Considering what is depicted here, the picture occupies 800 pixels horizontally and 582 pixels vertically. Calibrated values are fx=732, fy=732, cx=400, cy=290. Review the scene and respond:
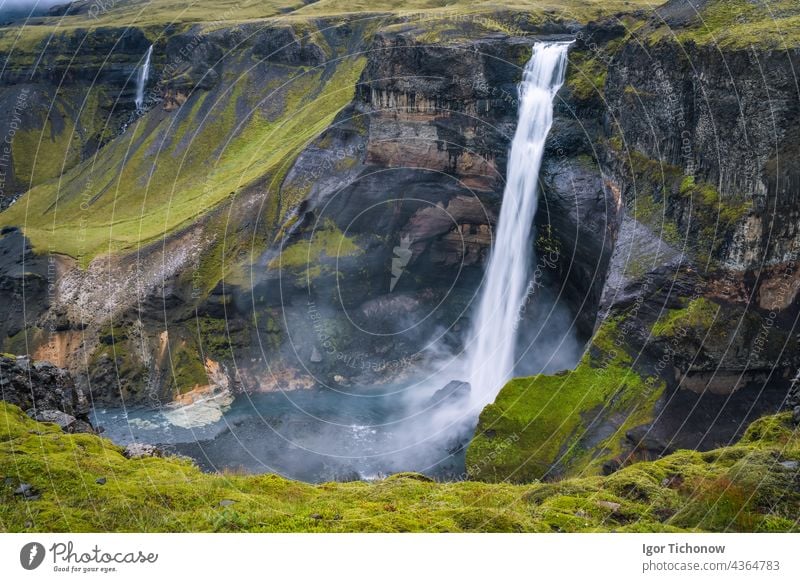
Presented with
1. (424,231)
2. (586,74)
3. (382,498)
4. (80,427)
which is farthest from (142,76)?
(382,498)

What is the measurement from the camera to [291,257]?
6731 centimetres

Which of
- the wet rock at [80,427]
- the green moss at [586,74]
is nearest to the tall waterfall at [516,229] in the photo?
the green moss at [586,74]

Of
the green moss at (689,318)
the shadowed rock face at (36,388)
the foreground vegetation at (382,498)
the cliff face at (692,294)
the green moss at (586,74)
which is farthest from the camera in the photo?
the green moss at (586,74)

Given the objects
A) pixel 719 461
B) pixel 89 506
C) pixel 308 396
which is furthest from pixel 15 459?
pixel 308 396

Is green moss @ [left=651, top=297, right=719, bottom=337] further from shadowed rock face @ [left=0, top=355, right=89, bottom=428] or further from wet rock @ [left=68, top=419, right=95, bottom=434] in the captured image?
shadowed rock face @ [left=0, top=355, right=89, bottom=428]

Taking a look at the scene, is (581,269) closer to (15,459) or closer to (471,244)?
(471,244)

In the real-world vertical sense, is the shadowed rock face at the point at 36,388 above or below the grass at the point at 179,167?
below

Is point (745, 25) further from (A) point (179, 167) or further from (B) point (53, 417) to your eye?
(A) point (179, 167)

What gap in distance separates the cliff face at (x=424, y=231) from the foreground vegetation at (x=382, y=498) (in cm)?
1583

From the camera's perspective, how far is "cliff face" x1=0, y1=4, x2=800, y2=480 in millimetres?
38969

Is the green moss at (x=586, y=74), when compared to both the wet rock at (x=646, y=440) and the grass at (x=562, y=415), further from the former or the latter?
the wet rock at (x=646, y=440)

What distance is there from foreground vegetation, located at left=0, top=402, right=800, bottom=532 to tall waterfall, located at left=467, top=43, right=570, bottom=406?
35.4 meters

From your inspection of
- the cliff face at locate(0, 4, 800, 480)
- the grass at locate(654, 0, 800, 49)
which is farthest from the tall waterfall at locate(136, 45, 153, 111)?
the grass at locate(654, 0, 800, 49)

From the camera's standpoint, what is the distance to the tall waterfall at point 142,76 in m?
121
